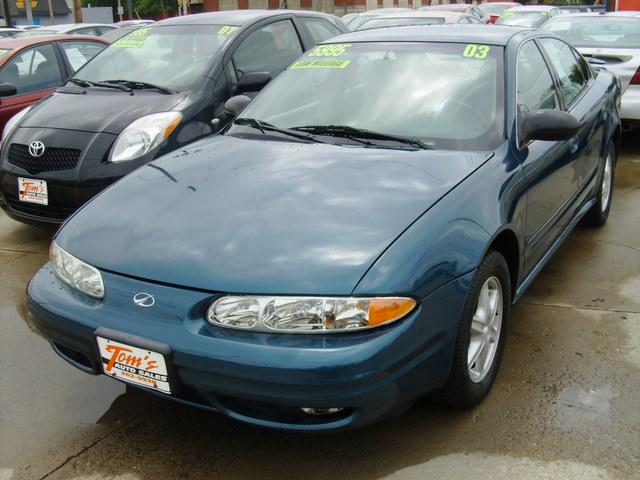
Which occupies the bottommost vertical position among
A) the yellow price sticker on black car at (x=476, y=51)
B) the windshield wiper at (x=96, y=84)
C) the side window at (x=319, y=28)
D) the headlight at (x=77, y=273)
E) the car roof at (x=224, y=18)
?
the headlight at (x=77, y=273)

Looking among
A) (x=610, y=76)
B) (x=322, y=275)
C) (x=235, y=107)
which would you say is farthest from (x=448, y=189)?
(x=610, y=76)

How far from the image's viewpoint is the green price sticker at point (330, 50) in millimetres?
3926

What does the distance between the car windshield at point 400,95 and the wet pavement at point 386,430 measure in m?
1.10

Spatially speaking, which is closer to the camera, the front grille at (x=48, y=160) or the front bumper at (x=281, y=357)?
the front bumper at (x=281, y=357)

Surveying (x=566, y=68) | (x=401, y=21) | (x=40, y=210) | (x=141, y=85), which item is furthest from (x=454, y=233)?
(x=401, y=21)

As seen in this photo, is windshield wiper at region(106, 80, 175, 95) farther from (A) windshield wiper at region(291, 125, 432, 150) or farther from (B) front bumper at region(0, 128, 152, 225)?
(A) windshield wiper at region(291, 125, 432, 150)

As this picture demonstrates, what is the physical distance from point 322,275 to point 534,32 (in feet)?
8.46

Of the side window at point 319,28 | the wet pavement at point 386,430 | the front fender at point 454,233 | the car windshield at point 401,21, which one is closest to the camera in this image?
the front fender at point 454,233

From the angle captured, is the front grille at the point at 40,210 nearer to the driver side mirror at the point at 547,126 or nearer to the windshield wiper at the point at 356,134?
the windshield wiper at the point at 356,134

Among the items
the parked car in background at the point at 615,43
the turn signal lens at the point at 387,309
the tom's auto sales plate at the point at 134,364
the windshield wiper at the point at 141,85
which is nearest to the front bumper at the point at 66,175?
the windshield wiper at the point at 141,85

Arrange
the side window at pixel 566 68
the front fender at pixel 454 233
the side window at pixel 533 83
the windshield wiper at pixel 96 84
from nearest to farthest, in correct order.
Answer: the front fender at pixel 454 233 → the side window at pixel 533 83 → the side window at pixel 566 68 → the windshield wiper at pixel 96 84

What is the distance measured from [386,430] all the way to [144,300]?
1.08 meters

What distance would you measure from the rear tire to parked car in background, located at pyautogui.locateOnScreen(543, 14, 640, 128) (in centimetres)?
185

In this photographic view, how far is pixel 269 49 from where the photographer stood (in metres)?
6.06
